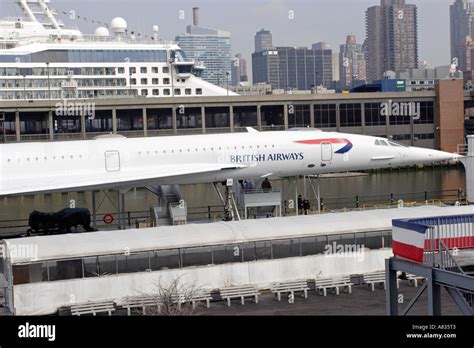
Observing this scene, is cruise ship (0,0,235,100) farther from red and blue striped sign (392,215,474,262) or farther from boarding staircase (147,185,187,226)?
red and blue striped sign (392,215,474,262)

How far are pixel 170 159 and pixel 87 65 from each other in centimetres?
5994

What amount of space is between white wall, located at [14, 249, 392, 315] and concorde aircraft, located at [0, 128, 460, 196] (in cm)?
1163

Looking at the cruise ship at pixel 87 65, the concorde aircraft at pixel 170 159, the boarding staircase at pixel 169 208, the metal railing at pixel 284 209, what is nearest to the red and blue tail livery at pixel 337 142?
the concorde aircraft at pixel 170 159

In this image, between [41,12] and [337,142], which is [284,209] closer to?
[337,142]

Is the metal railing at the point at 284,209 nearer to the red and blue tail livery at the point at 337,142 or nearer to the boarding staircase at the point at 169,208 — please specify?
the boarding staircase at the point at 169,208

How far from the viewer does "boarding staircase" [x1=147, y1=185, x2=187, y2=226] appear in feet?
112

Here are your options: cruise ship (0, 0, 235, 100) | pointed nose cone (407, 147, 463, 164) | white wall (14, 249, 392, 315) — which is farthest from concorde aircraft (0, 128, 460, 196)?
cruise ship (0, 0, 235, 100)

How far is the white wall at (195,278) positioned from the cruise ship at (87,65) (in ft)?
223

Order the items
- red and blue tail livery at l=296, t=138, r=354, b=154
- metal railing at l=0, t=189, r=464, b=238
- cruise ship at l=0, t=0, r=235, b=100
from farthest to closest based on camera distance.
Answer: cruise ship at l=0, t=0, r=235, b=100 → metal railing at l=0, t=189, r=464, b=238 → red and blue tail livery at l=296, t=138, r=354, b=154

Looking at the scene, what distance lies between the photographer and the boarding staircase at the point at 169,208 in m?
34.2

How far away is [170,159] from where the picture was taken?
117 ft
